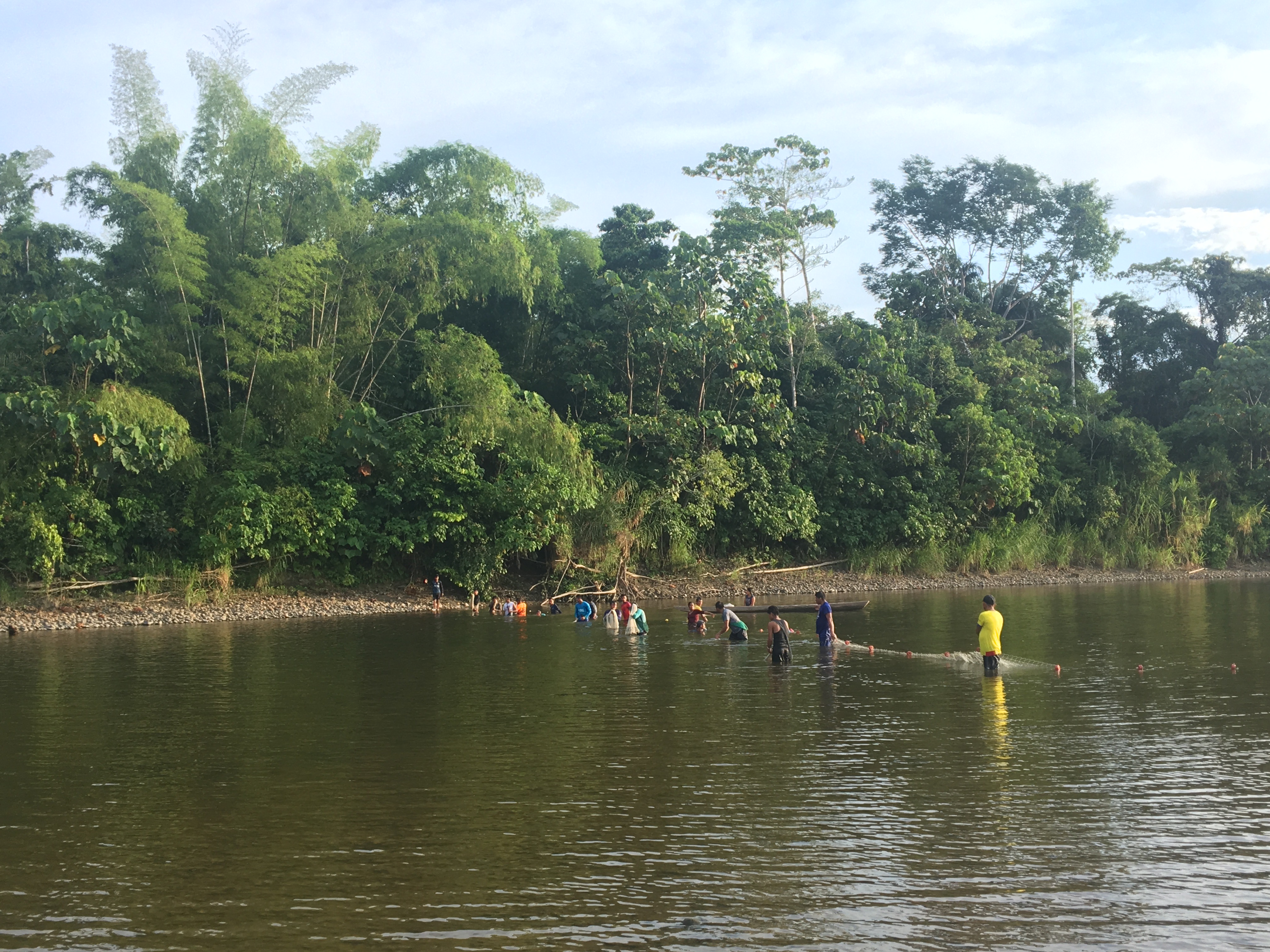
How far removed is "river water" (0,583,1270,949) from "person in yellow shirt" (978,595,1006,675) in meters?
0.31

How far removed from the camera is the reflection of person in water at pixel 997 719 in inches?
474

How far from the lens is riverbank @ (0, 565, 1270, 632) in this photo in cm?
2788

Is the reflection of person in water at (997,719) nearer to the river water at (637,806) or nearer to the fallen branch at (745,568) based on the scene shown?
the river water at (637,806)

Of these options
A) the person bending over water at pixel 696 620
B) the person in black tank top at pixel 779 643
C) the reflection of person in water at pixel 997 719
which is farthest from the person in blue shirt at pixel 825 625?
the person bending over water at pixel 696 620

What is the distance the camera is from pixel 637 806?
9812 mm

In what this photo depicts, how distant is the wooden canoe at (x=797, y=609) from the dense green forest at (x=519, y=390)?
19.0 ft

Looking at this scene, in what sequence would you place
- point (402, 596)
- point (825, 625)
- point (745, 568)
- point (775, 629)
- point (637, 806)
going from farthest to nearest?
point (745, 568)
point (402, 596)
point (825, 625)
point (775, 629)
point (637, 806)

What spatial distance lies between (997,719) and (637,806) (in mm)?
6371

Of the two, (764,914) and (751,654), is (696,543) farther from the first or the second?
(764,914)

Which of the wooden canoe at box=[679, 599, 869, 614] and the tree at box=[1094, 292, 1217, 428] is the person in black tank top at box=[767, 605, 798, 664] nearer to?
the wooden canoe at box=[679, 599, 869, 614]

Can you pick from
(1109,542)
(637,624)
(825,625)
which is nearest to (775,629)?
(825,625)

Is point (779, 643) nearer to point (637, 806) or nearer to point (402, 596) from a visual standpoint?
point (637, 806)

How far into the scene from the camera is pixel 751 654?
70.7 ft

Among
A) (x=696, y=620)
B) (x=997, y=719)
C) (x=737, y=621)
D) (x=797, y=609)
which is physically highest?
(x=737, y=621)
